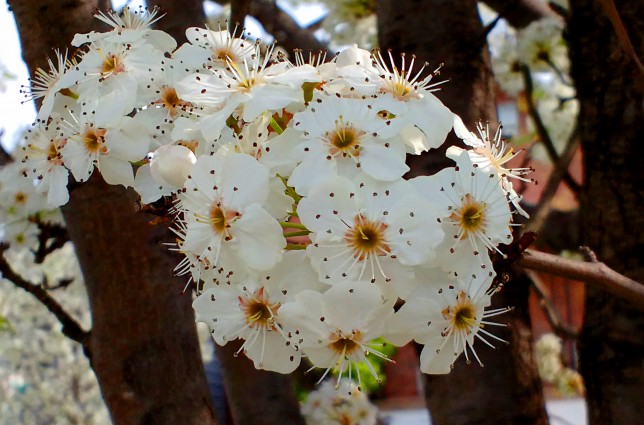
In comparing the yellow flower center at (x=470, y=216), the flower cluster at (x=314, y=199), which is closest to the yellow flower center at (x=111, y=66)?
the flower cluster at (x=314, y=199)

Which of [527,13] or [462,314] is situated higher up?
[527,13]

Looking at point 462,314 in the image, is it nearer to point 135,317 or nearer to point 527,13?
point 135,317

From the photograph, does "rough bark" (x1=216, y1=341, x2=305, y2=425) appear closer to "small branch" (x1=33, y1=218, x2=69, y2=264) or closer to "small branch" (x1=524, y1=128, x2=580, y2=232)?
"small branch" (x1=33, y1=218, x2=69, y2=264)

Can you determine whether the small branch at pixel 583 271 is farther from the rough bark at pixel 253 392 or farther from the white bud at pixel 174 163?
the rough bark at pixel 253 392

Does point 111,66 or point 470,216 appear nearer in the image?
point 470,216

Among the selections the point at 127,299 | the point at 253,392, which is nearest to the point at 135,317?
the point at 127,299

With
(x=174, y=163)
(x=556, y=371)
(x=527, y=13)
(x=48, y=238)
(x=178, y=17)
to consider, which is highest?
(x=527, y=13)
